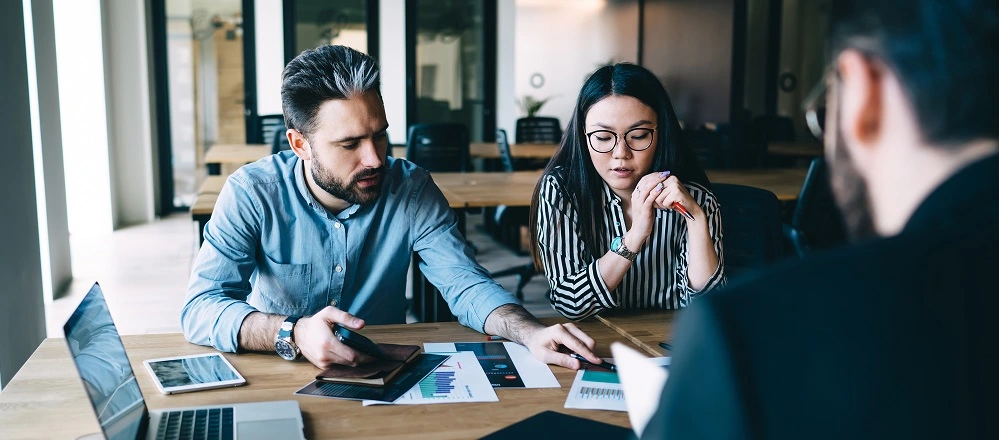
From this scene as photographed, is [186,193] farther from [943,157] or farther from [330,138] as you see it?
[943,157]

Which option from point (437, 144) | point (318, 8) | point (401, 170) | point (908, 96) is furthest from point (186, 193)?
point (908, 96)

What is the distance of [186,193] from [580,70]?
4757 mm

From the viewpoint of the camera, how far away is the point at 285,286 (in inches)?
85.0

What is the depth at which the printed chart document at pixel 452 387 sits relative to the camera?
1503 mm

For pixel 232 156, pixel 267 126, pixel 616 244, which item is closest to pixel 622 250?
pixel 616 244

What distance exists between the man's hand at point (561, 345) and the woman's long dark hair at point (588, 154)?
0.53m

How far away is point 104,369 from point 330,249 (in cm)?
95

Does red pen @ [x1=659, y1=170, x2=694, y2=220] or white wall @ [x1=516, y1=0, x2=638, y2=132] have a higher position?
white wall @ [x1=516, y1=0, x2=638, y2=132]

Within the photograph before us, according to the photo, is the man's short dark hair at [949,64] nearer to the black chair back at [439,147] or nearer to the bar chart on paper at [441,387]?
the bar chart on paper at [441,387]

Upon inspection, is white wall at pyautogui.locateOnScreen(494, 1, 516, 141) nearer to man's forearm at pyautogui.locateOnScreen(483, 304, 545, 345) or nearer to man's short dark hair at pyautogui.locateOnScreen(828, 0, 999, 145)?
man's forearm at pyautogui.locateOnScreen(483, 304, 545, 345)

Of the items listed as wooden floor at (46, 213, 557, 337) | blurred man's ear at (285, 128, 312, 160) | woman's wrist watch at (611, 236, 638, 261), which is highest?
blurred man's ear at (285, 128, 312, 160)

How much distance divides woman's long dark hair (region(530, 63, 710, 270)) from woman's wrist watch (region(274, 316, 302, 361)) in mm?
785

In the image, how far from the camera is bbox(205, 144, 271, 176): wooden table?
5.60 m

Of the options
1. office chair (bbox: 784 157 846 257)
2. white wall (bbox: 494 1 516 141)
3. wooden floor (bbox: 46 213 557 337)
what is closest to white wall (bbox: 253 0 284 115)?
wooden floor (bbox: 46 213 557 337)
